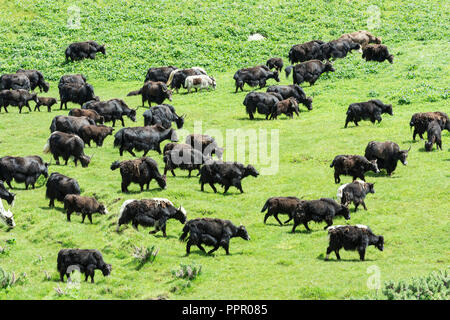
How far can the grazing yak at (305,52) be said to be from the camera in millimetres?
47969

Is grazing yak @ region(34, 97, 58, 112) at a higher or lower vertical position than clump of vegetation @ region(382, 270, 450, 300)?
higher

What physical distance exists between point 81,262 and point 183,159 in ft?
31.7

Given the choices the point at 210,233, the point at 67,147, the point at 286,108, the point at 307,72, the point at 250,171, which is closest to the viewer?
the point at 210,233

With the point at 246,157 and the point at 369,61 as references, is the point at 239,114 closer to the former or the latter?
the point at 246,157

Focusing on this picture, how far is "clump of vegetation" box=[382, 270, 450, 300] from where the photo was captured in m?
16.0

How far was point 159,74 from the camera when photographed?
46.0 m

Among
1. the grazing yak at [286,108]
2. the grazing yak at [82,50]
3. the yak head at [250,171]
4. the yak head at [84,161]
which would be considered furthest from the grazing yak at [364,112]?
the grazing yak at [82,50]

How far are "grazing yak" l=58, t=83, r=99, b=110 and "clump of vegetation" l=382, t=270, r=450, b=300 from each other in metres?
26.6

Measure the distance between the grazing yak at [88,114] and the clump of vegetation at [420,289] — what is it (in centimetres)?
2131

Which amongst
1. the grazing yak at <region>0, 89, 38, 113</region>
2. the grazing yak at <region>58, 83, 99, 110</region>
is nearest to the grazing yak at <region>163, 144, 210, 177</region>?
the grazing yak at <region>58, 83, 99, 110</region>

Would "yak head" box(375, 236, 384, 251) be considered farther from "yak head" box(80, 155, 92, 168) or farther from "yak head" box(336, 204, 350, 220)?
"yak head" box(80, 155, 92, 168)

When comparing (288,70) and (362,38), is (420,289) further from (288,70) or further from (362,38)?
(362,38)

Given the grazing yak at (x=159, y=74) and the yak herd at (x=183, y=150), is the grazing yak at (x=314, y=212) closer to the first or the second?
the yak herd at (x=183, y=150)

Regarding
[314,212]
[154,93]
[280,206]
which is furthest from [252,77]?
[314,212]
